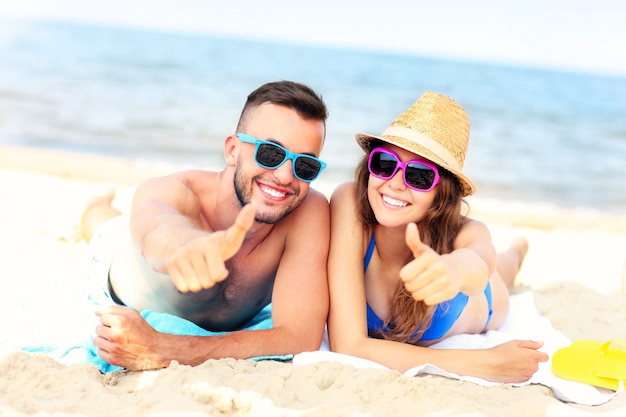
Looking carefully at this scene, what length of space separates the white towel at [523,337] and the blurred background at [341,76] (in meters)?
5.71

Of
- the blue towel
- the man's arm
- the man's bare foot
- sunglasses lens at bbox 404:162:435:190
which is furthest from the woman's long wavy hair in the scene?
the man's bare foot

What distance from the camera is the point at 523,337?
4508 mm

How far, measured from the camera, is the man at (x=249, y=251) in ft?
10.8

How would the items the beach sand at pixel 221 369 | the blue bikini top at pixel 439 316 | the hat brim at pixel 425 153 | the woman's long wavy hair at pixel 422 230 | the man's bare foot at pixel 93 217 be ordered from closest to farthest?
the beach sand at pixel 221 369, the hat brim at pixel 425 153, the woman's long wavy hair at pixel 422 230, the blue bikini top at pixel 439 316, the man's bare foot at pixel 93 217

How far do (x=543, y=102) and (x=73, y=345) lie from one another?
24624mm

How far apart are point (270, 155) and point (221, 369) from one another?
3.46 feet

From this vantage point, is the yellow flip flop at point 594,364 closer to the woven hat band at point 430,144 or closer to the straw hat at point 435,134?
the straw hat at point 435,134

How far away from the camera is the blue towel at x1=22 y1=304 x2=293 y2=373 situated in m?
3.40

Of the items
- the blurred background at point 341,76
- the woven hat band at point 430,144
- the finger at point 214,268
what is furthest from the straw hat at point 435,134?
the blurred background at point 341,76

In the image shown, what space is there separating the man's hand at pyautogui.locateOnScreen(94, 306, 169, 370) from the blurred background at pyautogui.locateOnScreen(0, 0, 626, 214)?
757 cm

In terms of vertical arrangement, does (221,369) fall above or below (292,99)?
below

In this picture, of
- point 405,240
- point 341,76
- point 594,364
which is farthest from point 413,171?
point 341,76

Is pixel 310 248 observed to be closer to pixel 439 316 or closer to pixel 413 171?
pixel 413 171

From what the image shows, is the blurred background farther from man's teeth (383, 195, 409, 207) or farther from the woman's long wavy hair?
man's teeth (383, 195, 409, 207)
